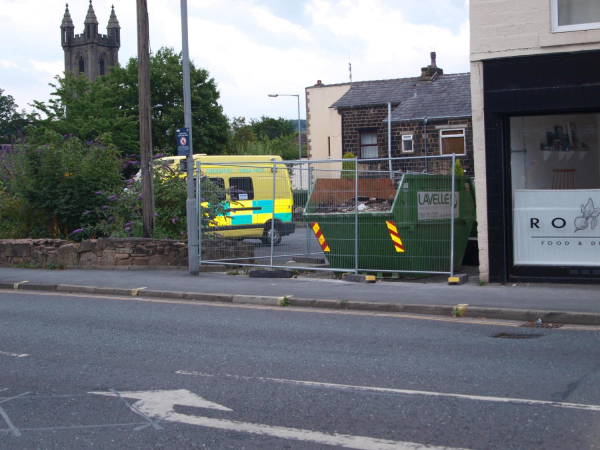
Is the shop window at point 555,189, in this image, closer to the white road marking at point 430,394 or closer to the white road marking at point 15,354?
the white road marking at point 430,394

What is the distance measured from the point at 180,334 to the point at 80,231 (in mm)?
9411

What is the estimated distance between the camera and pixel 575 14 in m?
11.2

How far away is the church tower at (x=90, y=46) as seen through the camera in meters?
122

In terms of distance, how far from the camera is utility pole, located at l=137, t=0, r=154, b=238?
1513 cm

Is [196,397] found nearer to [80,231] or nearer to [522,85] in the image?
[522,85]

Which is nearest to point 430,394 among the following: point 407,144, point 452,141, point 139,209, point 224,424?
point 224,424

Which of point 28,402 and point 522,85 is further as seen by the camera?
point 522,85

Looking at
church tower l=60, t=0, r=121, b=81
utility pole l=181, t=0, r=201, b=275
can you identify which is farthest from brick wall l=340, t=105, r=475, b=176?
→ church tower l=60, t=0, r=121, b=81

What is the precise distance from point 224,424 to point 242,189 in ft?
34.8

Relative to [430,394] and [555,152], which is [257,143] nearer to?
[555,152]

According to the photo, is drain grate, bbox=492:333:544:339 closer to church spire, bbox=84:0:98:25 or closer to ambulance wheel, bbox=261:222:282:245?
ambulance wheel, bbox=261:222:282:245

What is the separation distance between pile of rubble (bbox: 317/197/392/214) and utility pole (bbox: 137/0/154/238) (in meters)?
4.44

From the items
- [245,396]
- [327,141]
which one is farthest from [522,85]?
[327,141]

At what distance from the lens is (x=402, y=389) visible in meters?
5.79
